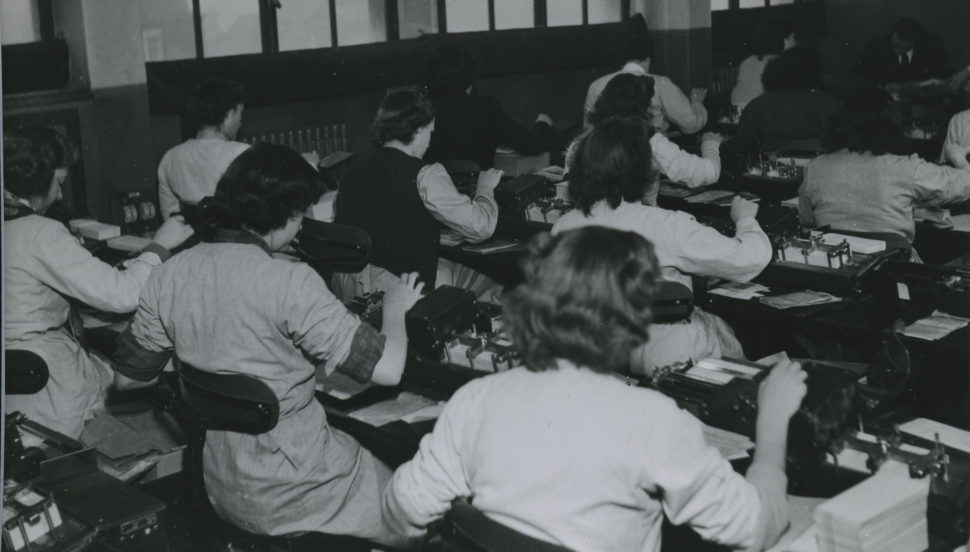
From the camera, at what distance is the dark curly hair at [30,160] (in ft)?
9.71

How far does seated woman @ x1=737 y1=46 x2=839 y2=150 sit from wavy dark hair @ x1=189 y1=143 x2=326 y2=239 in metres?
3.84

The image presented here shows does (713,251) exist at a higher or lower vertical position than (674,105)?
lower

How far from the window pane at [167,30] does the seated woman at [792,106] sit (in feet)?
11.3

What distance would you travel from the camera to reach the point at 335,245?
395 cm

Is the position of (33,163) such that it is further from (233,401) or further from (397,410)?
(397,410)

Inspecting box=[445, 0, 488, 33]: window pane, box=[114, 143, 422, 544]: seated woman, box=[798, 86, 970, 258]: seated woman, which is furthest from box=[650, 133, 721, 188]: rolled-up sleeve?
box=[445, 0, 488, 33]: window pane

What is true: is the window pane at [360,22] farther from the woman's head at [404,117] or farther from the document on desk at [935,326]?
the document on desk at [935,326]

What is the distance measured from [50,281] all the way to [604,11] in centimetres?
743

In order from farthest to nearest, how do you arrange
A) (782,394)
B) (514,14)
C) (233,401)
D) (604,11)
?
(604,11) → (514,14) → (233,401) → (782,394)

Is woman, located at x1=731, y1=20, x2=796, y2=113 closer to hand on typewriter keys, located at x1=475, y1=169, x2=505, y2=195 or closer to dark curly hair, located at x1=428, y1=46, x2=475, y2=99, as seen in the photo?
dark curly hair, located at x1=428, y1=46, x2=475, y2=99

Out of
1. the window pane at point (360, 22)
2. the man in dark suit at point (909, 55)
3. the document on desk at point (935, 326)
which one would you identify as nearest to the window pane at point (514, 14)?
the window pane at point (360, 22)

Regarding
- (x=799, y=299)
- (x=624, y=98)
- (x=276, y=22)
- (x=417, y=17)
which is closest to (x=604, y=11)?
(x=417, y=17)

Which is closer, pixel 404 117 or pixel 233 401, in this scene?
pixel 233 401

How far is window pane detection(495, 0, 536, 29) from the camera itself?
8500 millimetres
